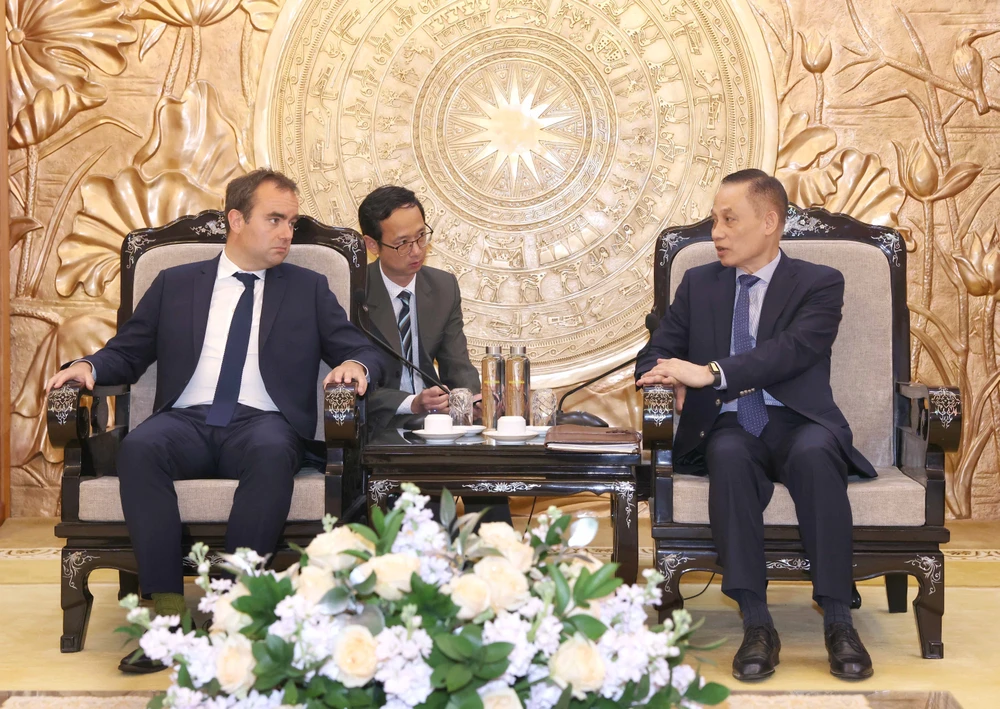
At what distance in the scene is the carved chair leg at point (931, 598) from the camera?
252 cm

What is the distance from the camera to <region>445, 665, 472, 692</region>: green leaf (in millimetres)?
1075

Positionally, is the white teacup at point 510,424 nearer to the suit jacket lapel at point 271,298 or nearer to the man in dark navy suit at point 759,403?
the man in dark navy suit at point 759,403

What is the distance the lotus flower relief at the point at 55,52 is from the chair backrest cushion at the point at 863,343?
283cm

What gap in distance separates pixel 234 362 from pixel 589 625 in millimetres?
1953

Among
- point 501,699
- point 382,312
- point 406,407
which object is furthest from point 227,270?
point 501,699

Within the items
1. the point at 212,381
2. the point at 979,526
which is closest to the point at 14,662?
the point at 212,381

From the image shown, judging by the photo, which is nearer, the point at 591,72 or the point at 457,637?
the point at 457,637

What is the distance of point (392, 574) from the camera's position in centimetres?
113

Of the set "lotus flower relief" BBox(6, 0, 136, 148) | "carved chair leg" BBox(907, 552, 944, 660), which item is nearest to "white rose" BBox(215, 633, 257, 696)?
"carved chair leg" BBox(907, 552, 944, 660)

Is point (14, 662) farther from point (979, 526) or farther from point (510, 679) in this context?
point (979, 526)

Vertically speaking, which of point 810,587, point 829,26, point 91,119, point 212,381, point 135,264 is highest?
point 829,26

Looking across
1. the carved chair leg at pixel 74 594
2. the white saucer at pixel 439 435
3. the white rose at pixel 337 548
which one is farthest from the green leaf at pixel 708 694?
the carved chair leg at pixel 74 594

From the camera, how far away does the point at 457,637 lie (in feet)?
3.61

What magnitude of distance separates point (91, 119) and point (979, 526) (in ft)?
12.8
